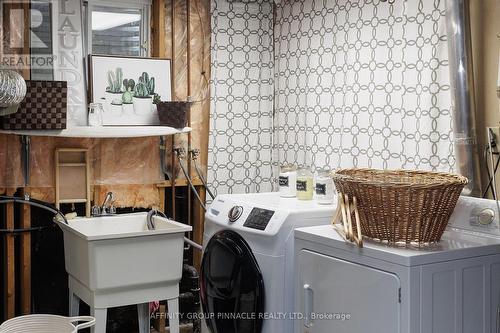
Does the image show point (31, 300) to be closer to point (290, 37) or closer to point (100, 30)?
point (100, 30)

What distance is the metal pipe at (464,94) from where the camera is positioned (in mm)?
2473

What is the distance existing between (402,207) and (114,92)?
87.7 inches

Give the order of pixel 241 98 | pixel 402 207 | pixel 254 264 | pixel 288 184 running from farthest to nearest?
pixel 241 98, pixel 288 184, pixel 254 264, pixel 402 207

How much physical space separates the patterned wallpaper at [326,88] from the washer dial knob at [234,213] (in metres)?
0.80

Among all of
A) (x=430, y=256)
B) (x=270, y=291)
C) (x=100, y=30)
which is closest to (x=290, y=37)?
(x=100, y=30)

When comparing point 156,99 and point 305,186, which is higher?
point 156,99

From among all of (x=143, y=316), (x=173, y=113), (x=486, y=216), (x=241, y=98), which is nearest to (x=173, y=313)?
(x=143, y=316)

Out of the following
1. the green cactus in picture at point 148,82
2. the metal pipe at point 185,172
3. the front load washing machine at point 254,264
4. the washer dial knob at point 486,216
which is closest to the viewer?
the washer dial knob at point 486,216

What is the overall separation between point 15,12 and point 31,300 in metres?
1.79

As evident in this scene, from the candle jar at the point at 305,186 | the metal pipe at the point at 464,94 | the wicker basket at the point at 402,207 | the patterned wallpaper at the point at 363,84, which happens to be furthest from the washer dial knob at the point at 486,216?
the candle jar at the point at 305,186

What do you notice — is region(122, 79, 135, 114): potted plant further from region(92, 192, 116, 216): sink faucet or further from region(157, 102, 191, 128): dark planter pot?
region(92, 192, 116, 216): sink faucet

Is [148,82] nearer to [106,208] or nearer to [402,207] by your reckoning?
[106,208]

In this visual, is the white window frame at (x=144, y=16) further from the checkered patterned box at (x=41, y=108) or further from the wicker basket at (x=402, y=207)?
the wicker basket at (x=402, y=207)

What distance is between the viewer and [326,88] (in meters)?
3.61
